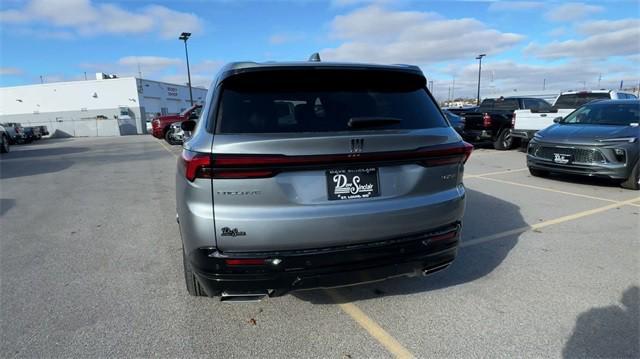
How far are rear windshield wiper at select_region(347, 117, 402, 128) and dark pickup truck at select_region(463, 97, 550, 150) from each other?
40.8 ft

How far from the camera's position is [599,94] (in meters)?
13.0

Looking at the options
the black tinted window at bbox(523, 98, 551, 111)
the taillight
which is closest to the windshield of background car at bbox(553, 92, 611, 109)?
the black tinted window at bbox(523, 98, 551, 111)

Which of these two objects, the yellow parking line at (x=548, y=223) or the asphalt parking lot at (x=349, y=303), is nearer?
the asphalt parking lot at (x=349, y=303)

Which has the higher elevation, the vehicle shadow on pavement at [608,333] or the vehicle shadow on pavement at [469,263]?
the vehicle shadow on pavement at [469,263]

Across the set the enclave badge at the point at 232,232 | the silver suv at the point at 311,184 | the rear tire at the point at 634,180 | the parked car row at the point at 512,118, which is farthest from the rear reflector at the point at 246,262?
the parked car row at the point at 512,118

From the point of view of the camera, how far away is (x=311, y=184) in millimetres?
2324

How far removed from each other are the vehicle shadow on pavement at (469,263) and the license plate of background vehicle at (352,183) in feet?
3.75

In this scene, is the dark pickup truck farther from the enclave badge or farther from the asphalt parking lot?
the enclave badge

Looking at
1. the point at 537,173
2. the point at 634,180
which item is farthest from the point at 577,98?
the point at 634,180

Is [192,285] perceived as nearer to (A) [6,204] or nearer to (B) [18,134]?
(A) [6,204]

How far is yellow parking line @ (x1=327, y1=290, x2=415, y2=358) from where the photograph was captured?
252cm

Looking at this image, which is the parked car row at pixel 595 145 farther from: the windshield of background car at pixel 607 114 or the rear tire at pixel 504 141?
the rear tire at pixel 504 141

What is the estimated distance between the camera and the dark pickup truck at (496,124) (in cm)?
1372

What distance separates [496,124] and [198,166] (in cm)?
1356
